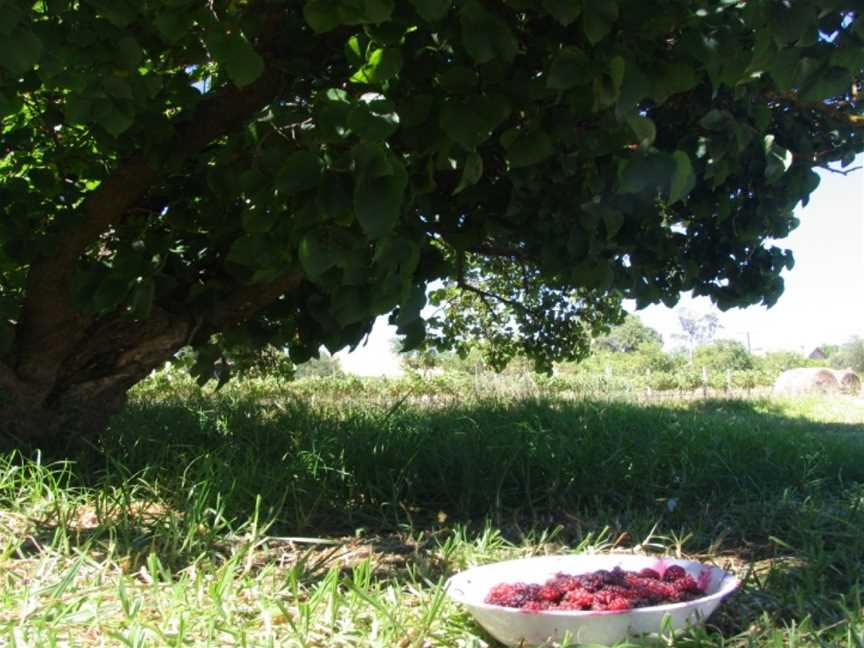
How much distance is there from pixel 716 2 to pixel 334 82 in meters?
1.28

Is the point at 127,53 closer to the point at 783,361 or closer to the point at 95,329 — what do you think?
the point at 95,329

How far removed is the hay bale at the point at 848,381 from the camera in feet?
66.3

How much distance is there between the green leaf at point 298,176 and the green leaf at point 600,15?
713mm

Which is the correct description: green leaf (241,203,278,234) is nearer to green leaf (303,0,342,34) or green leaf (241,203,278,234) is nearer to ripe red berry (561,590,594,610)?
green leaf (303,0,342,34)

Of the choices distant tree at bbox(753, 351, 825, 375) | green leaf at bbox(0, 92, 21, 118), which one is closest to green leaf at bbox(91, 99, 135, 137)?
green leaf at bbox(0, 92, 21, 118)

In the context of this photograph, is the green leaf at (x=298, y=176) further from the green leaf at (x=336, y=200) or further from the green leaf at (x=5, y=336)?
the green leaf at (x=5, y=336)

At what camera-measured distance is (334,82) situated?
2900mm

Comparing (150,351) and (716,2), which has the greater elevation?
(716,2)

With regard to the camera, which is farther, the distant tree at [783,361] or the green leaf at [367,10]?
the distant tree at [783,361]

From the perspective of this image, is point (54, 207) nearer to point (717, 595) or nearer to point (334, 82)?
point (334, 82)

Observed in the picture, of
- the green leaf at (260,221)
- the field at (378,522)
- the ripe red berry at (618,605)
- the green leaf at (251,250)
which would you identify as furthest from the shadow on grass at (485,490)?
the green leaf at (260,221)

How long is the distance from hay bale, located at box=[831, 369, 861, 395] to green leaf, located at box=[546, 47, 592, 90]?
20374 millimetres

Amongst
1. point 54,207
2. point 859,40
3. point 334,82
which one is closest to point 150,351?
point 54,207

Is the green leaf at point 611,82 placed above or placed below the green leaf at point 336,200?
above
